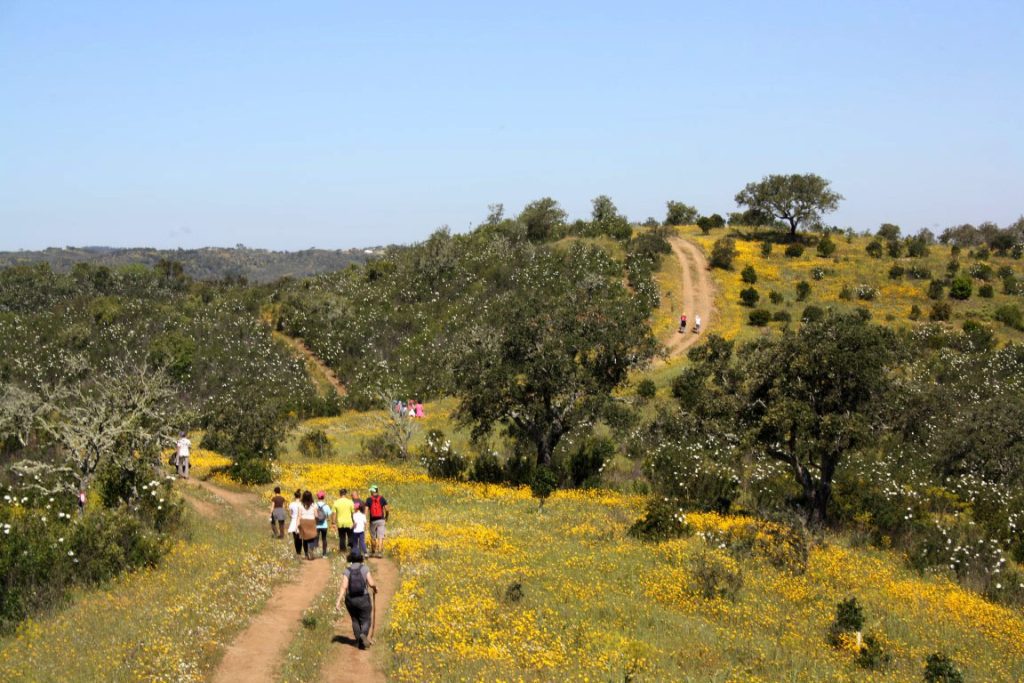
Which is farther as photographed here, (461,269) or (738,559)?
(461,269)

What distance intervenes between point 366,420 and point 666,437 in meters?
20.2

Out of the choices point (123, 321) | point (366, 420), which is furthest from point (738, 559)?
point (123, 321)

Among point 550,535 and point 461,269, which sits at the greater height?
point 461,269

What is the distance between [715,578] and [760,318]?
4410 cm

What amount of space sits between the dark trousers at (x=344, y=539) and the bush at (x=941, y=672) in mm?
12055

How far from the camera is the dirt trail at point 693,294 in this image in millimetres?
55688

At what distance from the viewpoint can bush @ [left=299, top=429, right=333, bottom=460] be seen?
1380 inches

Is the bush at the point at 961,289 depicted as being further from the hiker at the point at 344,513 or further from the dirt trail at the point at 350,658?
the dirt trail at the point at 350,658

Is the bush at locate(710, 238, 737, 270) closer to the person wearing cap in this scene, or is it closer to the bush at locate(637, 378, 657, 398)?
the bush at locate(637, 378, 657, 398)

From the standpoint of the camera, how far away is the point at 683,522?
2122 cm

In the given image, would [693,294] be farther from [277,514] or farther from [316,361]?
[277,514]

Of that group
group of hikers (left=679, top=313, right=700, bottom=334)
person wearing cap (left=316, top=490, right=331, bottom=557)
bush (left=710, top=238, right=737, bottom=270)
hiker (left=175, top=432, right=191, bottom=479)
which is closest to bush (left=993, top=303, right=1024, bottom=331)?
group of hikers (left=679, top=313, right=700, bottom=334)

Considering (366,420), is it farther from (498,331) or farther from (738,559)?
(738,559)

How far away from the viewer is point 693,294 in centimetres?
6381
